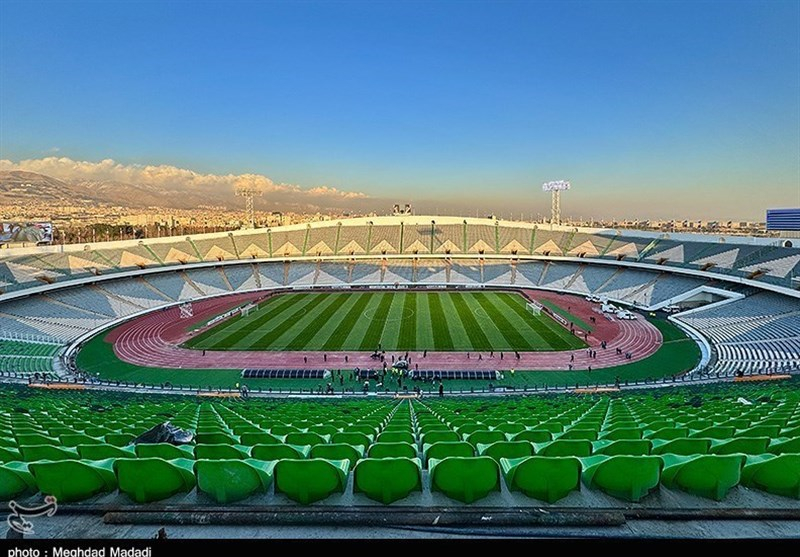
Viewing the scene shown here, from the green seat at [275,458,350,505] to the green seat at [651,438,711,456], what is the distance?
376cm

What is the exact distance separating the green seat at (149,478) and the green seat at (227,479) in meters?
0.18

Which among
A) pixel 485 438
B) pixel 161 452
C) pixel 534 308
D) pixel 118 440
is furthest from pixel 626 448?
pixel 534 308

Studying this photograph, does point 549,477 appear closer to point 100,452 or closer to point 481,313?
point 100,452

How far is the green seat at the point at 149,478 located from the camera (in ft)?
12.6

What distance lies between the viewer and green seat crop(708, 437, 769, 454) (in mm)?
5234

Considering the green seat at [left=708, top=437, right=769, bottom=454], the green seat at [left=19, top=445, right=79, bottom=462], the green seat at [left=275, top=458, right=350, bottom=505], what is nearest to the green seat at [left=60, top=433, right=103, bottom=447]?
the green seat at [left=19, top=445, right=79, bottom=462]

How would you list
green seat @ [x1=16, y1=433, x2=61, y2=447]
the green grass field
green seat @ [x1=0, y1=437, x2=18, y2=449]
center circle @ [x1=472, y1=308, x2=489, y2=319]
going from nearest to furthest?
green seat @ [x1=0, y1=437, x2=18, y2=449] → green seat @ [x1=16, y1=433, x2=61, y2=447] → the green grass field → center circle @ [x1=472, y1=308, x2=489, y2=319]

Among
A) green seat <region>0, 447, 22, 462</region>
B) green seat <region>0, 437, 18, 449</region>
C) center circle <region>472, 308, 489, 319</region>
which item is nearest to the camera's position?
green seat <region>0, 447, 22, 462</region>

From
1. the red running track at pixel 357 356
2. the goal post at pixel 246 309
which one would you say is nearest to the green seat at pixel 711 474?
the red running track at pixel 357 356

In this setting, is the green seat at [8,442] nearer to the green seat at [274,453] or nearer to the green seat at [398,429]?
the green seat at [274,453]

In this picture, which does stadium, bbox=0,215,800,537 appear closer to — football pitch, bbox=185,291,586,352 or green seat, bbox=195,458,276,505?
green seat, bbox=195,458,276,505

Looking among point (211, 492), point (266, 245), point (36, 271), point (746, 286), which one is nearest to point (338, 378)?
point (211, 492)

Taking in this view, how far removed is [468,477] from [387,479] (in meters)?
0.69

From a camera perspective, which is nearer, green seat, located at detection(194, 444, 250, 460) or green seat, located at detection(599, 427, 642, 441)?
green seat, located at detection(194, 444, 250, 460)
